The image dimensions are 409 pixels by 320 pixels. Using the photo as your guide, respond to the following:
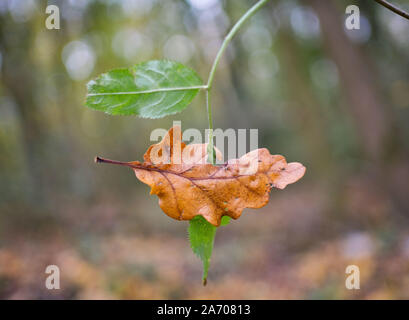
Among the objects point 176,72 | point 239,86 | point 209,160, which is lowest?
point 209,160

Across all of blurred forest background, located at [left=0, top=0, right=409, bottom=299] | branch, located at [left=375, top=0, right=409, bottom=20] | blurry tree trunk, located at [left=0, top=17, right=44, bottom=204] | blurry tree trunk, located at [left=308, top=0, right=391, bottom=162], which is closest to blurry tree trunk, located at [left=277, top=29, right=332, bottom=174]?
blurred forest background, located at [left=0, top=0, right=409, bottom=299]

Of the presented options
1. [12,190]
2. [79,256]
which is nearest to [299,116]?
[79,256]

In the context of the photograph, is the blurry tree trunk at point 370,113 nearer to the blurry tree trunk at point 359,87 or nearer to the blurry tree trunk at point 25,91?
the blurry tree trunk at point 359,87

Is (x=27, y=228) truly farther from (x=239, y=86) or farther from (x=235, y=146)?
(x=235, y=146)

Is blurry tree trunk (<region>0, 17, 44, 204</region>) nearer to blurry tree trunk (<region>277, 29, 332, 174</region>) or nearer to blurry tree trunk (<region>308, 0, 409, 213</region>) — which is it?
blurry tree trunk (<region>277, 29, 332, 174</region>)

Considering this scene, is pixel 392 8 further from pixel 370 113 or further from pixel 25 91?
pixel 25 91
